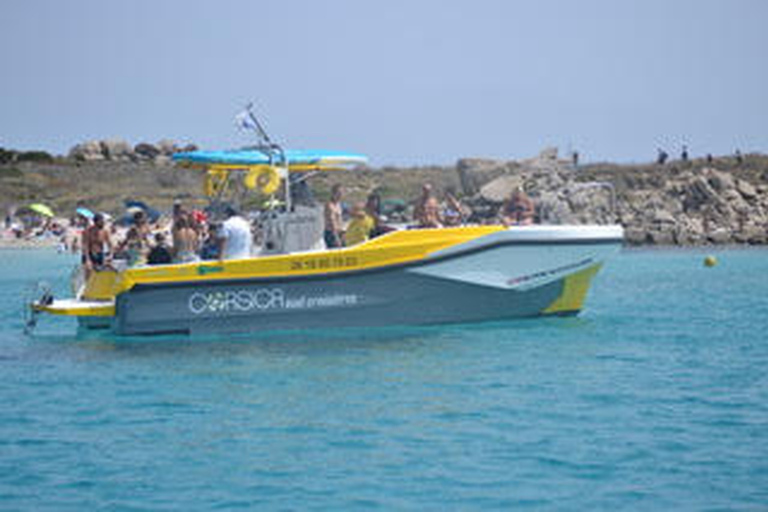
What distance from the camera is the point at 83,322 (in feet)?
55.7

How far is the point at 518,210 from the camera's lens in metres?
16.4

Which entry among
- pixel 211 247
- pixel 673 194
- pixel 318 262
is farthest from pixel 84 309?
pixel 673 194

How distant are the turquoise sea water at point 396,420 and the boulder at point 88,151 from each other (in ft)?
274

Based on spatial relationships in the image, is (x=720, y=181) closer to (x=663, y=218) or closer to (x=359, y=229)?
(x=663, y=218)

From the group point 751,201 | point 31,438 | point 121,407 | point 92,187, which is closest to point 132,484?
point 31,438

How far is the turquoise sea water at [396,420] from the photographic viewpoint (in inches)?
306

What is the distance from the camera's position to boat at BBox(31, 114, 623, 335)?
48.8ft

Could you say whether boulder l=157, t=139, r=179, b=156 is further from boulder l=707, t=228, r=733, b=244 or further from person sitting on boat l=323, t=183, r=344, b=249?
person sitting on boat l=323, t=183, r=344, b=249

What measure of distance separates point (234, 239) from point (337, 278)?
145cm

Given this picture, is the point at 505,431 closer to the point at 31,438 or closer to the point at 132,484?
the point at 132,484

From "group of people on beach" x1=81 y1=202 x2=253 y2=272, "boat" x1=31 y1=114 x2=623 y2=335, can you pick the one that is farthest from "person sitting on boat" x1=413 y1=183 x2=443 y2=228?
"group of people on beach" x1=81 y1=202 x2=253 y2=272

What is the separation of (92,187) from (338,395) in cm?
7273

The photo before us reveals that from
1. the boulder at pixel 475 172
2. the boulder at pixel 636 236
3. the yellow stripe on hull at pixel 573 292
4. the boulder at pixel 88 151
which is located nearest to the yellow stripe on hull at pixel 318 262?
the yellow stripe on hull at pixel 573 292

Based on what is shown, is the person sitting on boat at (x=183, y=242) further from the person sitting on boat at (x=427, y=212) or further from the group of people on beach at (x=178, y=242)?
the person sitting on boat at (x=427, y=212)
